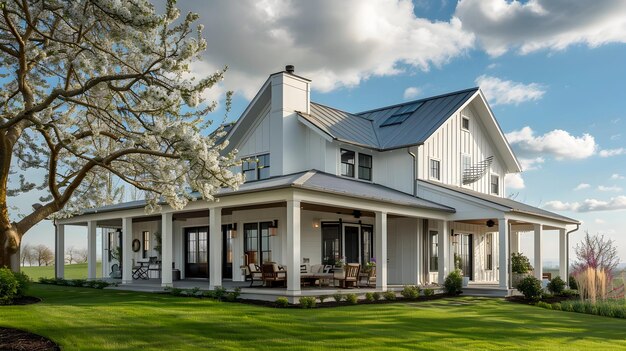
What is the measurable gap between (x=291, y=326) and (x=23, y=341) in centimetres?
476

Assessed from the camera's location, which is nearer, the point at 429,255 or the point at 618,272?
the point at 618,272

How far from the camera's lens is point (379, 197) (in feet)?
55.7

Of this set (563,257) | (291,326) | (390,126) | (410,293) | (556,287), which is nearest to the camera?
(291,326)

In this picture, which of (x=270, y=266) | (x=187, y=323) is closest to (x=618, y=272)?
(x=270, y=266)

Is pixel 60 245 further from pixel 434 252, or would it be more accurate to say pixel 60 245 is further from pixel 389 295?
pixel 434 252

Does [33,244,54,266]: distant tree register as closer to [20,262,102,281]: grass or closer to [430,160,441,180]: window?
[20,262,102,281]: grass

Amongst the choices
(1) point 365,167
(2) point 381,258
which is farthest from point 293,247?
(1) point 365,167

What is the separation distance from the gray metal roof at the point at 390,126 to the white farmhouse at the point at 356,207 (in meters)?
0.08

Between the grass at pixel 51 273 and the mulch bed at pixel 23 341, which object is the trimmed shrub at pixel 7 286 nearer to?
the mulch bed at pixel 23 341

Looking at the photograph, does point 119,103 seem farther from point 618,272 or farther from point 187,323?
point 618,272

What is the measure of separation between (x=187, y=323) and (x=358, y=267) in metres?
6.75

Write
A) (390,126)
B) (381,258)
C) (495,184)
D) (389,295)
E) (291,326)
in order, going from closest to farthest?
1. (291,326)
2. (389,295)
3. (381,258)
4. (390,126)
5. (495,184)

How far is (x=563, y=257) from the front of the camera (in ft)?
79.3

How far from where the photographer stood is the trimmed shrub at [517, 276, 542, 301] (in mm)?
18719
